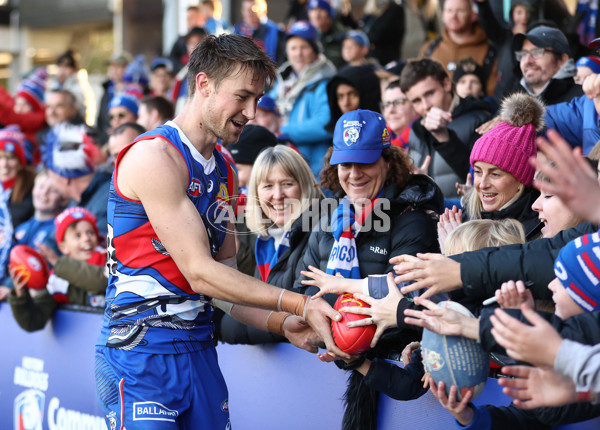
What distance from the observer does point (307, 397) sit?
5.05 metres

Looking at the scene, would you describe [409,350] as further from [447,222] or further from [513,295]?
[513,295]

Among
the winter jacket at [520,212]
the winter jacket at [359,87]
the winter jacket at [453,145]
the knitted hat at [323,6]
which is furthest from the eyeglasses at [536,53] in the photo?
the knitted hat at [323,6]

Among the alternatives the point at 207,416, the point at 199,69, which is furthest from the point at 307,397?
the point at 199,69

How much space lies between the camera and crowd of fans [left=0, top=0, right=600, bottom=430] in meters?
3.13

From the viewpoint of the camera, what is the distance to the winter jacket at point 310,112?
7879 mm

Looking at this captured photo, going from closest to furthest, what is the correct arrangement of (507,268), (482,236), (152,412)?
(507,268), (152,412), (482,236)

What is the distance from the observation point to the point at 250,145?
6883 millimetres

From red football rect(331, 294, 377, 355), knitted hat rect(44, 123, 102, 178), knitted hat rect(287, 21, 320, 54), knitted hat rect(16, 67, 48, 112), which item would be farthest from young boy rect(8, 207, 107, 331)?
knitted hat rect(16, 67, 48, 112)

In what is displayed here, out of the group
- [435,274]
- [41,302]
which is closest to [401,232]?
[435,274]

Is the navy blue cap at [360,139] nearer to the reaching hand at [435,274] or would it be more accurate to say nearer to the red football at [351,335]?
the red football at [351,335]

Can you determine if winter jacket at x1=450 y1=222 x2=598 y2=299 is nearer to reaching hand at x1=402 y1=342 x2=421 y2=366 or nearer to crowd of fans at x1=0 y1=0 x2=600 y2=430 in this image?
crowd of fans at x1=0 y1=0 x2=600 y2=430

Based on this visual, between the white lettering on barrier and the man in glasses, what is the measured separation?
4.41 metres

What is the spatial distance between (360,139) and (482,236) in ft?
3.72

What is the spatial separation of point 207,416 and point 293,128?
4726 mm
